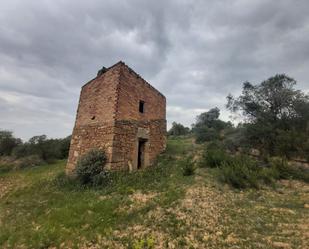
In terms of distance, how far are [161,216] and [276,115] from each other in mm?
8875

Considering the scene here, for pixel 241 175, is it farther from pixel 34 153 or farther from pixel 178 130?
pixel 178 130

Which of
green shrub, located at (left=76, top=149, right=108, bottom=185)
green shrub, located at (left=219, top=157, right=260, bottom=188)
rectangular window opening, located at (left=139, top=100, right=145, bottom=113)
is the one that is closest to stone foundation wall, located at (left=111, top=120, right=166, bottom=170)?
green shrub, located at (left=76, top=149, right=108, bottom=185)

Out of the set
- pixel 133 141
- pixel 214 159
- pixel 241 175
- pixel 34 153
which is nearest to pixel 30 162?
pixel 34 153

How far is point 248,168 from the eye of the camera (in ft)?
25.8

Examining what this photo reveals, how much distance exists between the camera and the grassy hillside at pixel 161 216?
406cm

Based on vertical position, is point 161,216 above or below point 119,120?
below

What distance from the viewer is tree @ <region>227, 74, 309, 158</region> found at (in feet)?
29.7

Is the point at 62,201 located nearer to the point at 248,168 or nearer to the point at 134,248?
the point at 134,248

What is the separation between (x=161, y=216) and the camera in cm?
501

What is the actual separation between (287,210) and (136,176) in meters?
5.20

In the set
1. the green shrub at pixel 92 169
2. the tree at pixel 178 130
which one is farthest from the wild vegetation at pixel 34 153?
the tree at pixel 178 130

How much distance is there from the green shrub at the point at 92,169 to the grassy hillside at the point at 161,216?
17.8 inches

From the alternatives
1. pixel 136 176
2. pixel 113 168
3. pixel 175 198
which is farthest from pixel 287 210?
pixel 113 168

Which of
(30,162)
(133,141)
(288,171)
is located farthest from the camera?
(30,162)
